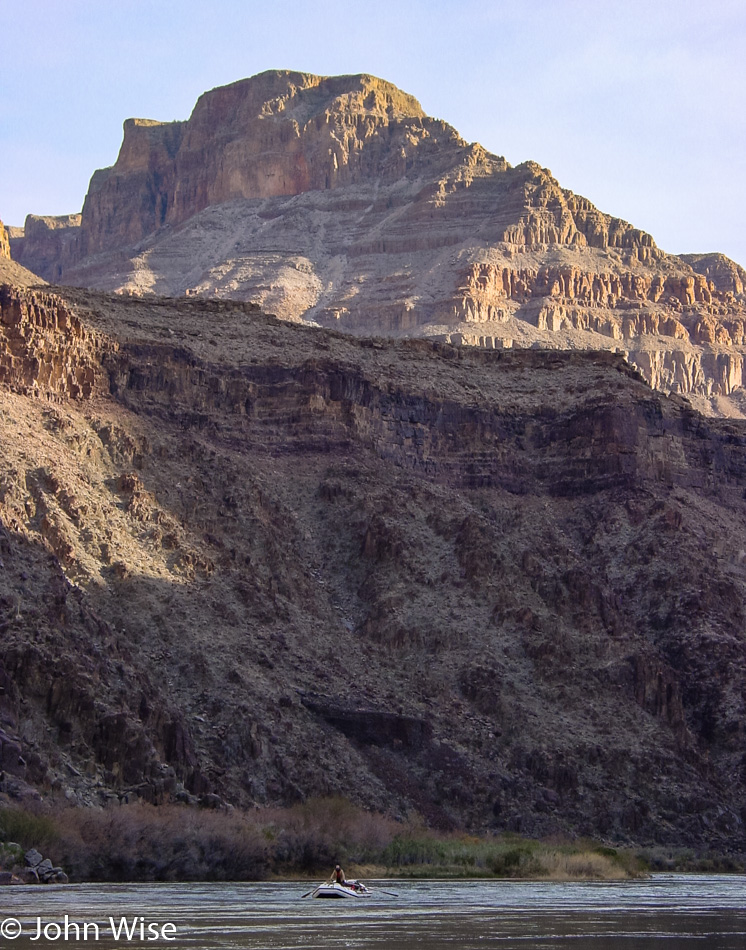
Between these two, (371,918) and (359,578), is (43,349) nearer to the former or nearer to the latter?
(359,578)

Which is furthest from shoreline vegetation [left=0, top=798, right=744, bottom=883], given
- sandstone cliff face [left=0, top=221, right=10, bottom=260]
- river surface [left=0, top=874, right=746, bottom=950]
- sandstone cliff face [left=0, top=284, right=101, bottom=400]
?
sandstone cliff face [left=0, top=221, right=10, bottom=260]

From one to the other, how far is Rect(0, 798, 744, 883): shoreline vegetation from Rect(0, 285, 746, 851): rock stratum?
8.84 ft

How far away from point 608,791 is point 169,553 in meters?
23.8

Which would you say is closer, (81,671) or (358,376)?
(81,671)

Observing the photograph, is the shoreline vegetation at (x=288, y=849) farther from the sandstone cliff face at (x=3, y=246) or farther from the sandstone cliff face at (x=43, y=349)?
the sandstone cliff face at (x=3, y=246)

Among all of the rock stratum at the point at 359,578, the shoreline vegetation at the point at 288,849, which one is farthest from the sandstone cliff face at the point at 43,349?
the shoreline vegetation at the point at 288,849

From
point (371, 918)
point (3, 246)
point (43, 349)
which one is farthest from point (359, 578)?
point (371, 918)

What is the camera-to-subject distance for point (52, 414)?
96438mm

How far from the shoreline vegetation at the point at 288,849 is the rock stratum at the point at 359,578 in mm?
2693

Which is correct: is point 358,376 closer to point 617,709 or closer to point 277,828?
point 617,709

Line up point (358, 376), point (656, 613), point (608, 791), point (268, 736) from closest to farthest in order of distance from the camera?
point (268, 736) < point (608, 791) < point (656, 613) < point (358, 376)

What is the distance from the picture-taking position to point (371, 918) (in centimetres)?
5341

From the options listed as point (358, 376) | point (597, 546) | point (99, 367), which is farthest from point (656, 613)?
point (99, 367)

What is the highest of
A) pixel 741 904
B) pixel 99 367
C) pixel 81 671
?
pixel 99 367
